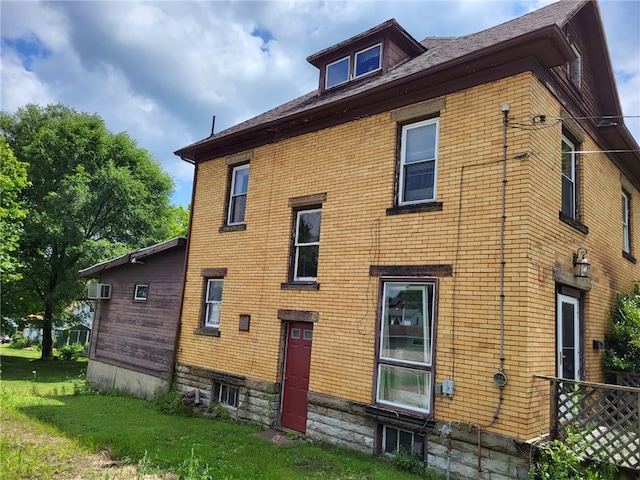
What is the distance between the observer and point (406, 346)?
314 inches

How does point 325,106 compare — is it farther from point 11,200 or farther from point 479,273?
point 11,200

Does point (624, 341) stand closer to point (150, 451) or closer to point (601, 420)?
point (601, 420)

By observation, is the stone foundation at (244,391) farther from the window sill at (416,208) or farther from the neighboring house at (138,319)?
the window sill at (416,208)

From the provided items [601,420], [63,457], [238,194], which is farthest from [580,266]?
[63,457]

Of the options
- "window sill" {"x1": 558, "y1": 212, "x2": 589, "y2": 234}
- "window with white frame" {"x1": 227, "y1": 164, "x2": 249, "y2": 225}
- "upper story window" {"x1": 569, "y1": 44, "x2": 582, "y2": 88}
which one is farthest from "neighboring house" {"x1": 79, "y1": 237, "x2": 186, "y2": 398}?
"upper story window" {"x1": 569, "y1": 44, "x2": 582, "y2": 88}

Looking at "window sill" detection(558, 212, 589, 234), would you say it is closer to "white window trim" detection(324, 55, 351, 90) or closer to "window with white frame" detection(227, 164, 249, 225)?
"white window trim" detection(324, 55, 351, 90)

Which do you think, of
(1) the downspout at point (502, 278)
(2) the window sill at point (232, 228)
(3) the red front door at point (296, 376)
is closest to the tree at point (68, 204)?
(2) the window sill at point (232, 228)

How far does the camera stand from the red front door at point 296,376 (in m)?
9.52

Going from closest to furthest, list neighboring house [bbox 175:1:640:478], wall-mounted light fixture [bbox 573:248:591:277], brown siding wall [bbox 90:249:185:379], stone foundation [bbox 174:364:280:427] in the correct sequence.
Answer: neighboring house [bbox 175:1:640:478], wall-mounted light fixture [bbox 573:248:591:277], stone foundation [bbox 174:364:280:427], brown siding wall [bbox 90:249:185:379]

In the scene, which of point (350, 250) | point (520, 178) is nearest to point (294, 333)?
point (350, 250)

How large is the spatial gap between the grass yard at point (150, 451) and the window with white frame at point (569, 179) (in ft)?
18.8

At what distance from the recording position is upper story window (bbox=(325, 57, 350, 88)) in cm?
1164

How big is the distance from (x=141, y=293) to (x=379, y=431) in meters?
9.77

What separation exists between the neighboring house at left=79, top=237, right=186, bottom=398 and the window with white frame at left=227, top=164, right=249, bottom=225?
2122 mm
